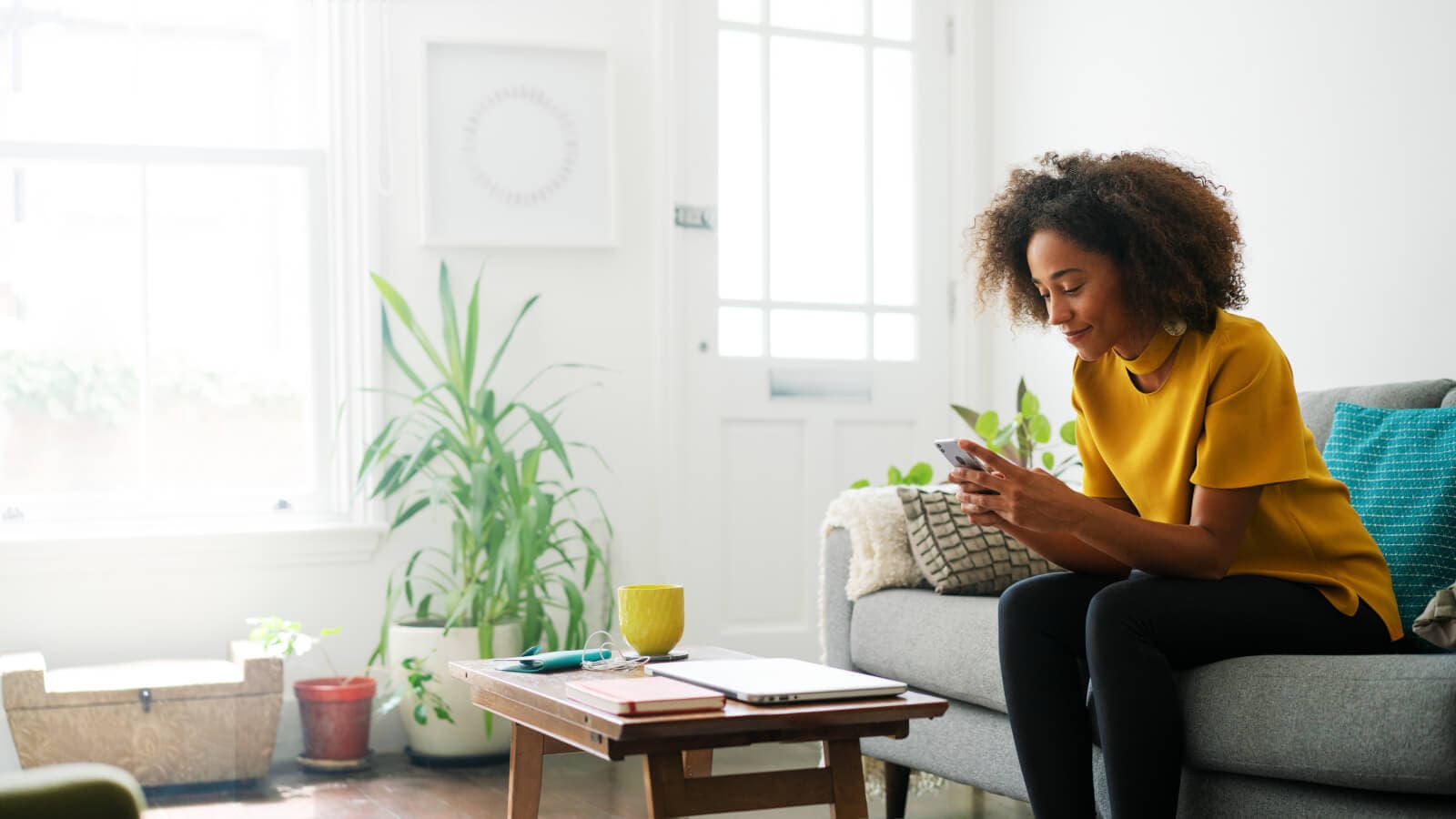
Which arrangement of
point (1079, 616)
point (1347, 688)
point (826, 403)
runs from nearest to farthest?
point (1347, 688)
point (1079, 616)
point (826, 403)

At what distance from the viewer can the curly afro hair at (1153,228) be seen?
1911 mm

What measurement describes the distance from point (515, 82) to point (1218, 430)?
8.27 ft

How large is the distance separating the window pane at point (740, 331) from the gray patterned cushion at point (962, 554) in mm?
1345

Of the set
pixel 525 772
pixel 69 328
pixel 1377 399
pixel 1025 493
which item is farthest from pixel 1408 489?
pixel 69 328

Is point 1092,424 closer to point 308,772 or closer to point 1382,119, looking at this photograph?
point 1382,119

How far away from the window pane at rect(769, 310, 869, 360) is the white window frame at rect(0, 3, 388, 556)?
3.76 ft

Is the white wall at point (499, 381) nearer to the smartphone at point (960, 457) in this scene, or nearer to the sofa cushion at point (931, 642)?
the sofa cushion at point (931, 642)

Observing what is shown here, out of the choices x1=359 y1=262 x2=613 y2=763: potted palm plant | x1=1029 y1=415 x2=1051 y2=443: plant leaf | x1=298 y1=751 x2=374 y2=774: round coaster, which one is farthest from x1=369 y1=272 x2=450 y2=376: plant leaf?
x1=1029 y1=415 x2=1051 y2=443: plant leaf

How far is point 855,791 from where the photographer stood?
5.74 ft

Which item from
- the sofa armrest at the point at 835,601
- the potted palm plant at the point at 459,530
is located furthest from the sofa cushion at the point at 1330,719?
the potted palm plant at the point at 459,530

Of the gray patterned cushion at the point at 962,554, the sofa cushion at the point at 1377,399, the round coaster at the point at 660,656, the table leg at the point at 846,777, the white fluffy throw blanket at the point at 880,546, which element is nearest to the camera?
the table leg at the point at 846,777

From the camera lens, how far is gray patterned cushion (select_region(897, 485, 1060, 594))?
2.74 meters

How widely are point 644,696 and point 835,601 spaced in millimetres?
1420

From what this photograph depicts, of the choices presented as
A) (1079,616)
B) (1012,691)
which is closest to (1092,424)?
(1079,616)
